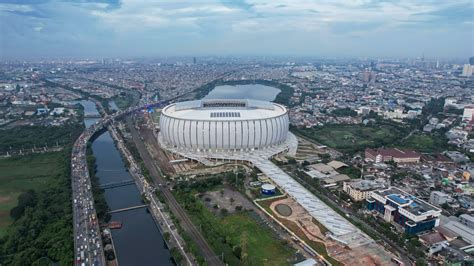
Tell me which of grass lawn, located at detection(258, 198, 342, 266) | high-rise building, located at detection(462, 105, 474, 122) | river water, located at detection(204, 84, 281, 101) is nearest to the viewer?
grass lawn, located at detection(258, 198, 342, 266)

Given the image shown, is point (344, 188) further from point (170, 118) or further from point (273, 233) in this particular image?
point (170, 118)

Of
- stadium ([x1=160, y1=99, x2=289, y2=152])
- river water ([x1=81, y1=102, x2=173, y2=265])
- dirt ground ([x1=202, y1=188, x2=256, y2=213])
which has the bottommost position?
river water ([x1=81, y1=102, x2=173, y2=265])

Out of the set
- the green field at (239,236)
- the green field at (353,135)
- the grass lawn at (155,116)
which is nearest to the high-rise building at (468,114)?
the green field at (353,135)

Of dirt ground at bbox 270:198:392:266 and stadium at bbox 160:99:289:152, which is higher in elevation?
stadium at bbox 160:99:289:152

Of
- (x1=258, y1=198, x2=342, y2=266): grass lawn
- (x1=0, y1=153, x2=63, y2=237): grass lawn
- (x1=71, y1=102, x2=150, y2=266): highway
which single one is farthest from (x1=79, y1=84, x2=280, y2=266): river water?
(x1=258, y1=198, x2=342, y2=266): grass lawn

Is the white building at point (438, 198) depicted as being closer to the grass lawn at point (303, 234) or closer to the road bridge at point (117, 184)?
the grass lawn at point (303, 234)

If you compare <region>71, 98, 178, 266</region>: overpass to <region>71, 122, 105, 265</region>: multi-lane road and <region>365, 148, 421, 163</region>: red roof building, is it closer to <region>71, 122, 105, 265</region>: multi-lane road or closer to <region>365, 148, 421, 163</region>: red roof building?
<region>71, 122, 105, 265</region>: multi-lane road

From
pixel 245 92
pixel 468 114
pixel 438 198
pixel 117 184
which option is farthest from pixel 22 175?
pixel 245 92
